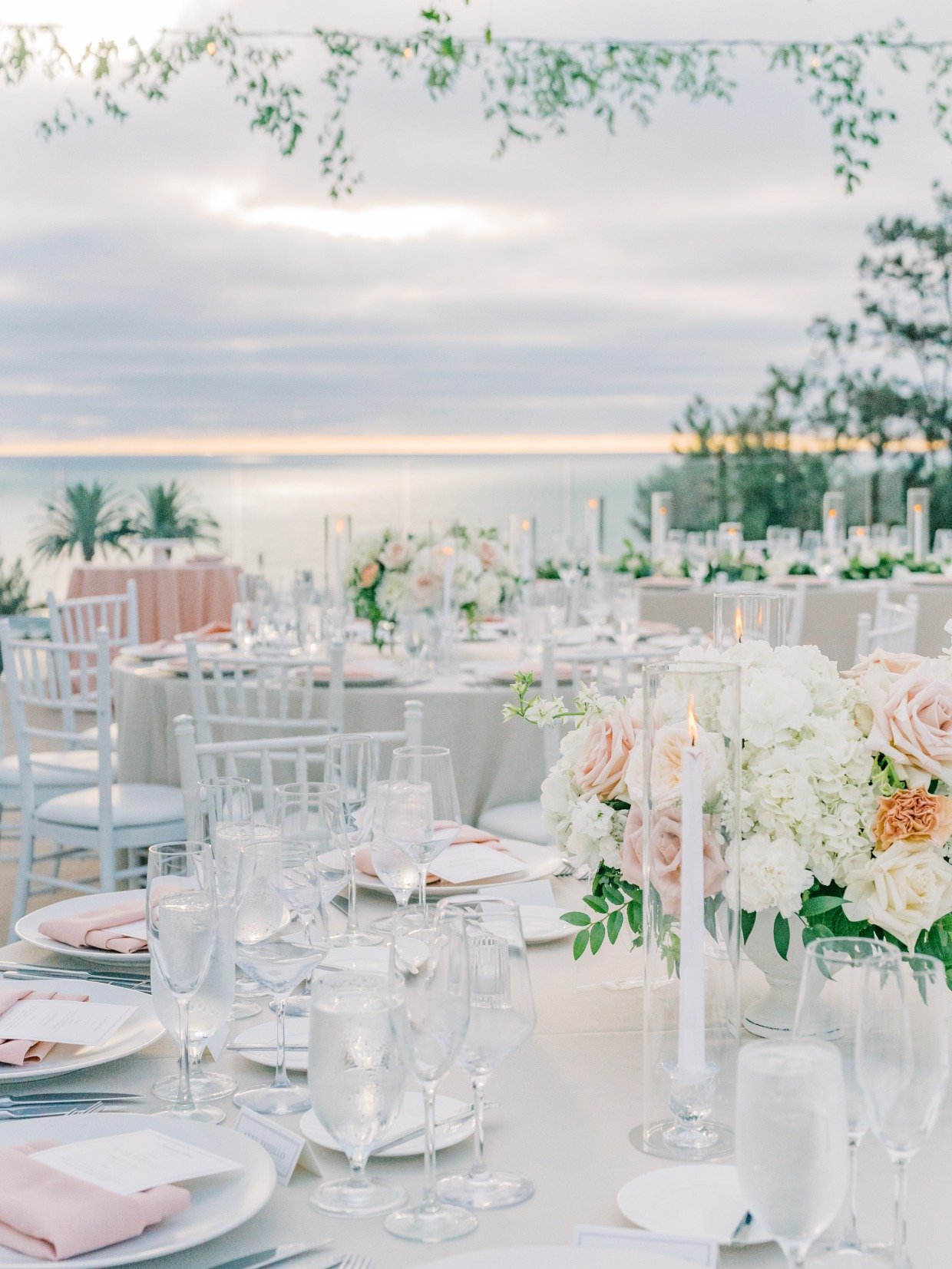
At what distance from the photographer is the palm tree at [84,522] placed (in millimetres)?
8602

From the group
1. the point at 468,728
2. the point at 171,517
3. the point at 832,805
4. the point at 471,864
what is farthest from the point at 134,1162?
the point at 171,517

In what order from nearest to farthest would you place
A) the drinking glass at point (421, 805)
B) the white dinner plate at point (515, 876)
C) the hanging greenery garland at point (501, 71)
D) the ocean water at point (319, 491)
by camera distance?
the drinking glass at point (421, 805) → the white dinner plate at point (515, 876) → the hanging greenery garland at point (501, 71) → the ocean water at point (319, 491)

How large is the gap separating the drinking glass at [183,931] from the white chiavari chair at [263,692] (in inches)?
83.6

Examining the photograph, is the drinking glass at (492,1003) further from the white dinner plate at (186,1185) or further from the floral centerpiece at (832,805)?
the floral centerpiece at (832,805)

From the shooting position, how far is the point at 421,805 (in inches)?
58.1

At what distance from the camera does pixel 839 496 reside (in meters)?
8.38

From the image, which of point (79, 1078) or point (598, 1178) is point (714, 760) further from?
point (79, 1078)

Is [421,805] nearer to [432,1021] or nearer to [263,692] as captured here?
[432,1021]

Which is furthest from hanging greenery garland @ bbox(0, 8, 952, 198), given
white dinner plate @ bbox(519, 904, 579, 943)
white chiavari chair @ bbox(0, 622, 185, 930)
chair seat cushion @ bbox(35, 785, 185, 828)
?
white dinner plate @ bbox(519, 904, 579, 943)

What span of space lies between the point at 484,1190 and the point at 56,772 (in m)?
3.18

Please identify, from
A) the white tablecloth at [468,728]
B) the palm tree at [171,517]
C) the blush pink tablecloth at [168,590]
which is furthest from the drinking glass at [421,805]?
the palm tree at [171,517]

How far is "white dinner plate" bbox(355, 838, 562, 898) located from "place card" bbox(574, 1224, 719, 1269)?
30.3 inches

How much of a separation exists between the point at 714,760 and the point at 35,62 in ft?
24.7

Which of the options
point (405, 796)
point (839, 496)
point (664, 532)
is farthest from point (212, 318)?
point (405, 796)
